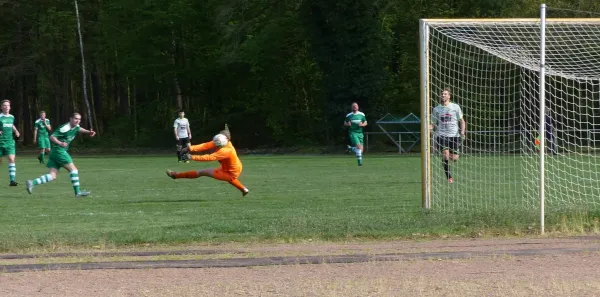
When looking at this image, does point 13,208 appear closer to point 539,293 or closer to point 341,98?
point 539,293

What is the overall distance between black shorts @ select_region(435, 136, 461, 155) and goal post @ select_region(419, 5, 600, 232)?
13 cm

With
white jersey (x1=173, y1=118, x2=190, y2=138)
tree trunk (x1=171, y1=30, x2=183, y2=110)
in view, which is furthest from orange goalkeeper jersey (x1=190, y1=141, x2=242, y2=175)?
tree trunk (x1=171, y1=30, x2=183, y2=110)

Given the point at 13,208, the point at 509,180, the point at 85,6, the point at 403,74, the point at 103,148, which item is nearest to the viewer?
the point at 13,208

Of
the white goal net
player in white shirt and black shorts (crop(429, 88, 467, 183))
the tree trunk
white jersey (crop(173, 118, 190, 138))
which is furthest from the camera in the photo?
the tree trunk

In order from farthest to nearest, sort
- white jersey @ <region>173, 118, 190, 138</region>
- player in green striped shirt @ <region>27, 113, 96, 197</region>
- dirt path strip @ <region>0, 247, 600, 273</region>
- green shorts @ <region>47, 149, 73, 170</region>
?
1. white jersey @ <region>173, 118, 190, 138</region>
2. green shorts @ <region>47, 149, 73, 170</region>
3. player in green striped shirt @ <region>27, 113, 96, 197</region>
4. dirt path strip @ <region>0, 247, 600, 273</region>

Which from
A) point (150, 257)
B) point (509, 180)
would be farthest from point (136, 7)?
point (150, 257)

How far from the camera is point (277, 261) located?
10.8 m

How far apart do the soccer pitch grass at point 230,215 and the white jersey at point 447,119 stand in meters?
1.28

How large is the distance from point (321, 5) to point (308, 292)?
4032cm

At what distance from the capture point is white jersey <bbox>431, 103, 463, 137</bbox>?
19.1m

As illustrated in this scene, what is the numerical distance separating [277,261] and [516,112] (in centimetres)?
1569

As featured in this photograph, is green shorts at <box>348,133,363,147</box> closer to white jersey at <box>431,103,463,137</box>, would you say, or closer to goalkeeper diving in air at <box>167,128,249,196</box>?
white jersey at <box>431,103,463,137</box>

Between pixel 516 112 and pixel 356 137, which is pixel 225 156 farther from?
pixel 356 137

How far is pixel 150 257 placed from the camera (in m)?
11.2
